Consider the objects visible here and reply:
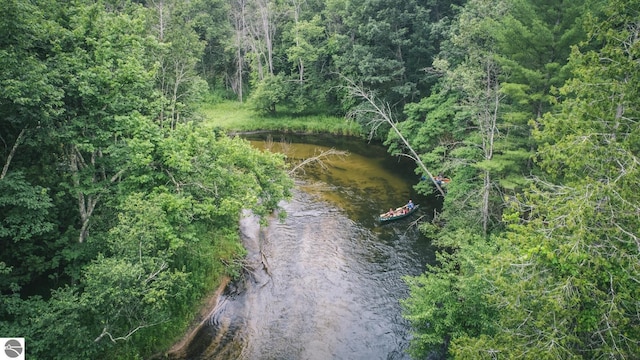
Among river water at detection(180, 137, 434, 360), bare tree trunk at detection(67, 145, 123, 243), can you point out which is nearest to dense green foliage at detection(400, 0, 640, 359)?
river water at detection(180, 137, 434, 360)

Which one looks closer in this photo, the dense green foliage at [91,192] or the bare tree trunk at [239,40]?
the dense green foliage at [91,192]

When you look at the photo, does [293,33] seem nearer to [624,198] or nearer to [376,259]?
[376,259]

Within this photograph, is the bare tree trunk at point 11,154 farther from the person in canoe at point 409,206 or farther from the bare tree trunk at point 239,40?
the bare tree trunk at point 239,40

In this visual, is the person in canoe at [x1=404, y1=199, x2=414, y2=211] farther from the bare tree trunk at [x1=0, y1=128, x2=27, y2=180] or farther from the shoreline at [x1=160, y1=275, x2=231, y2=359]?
Answer: the bare tree trunk at [x1=0, y1=128, x2=27, y2=180]

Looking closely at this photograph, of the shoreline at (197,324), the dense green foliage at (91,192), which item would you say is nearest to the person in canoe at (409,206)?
the dense green foliage at (91,192)

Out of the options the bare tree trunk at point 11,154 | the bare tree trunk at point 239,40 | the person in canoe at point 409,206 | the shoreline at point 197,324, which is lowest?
the shoreline at point 197,324
